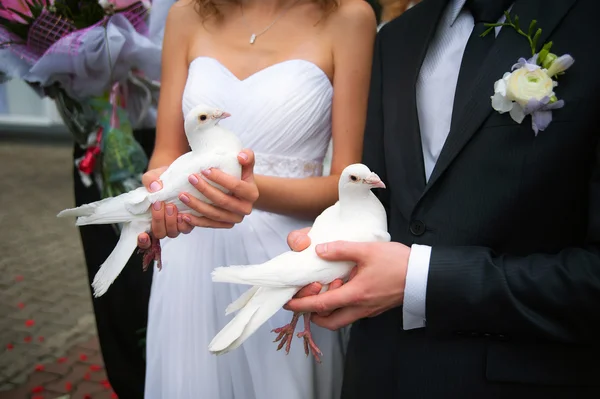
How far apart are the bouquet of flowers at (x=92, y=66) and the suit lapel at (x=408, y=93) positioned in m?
1.47

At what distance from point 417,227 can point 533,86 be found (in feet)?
1.34

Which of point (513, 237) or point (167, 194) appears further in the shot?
point (167, 194)

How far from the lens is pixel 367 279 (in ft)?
4.11

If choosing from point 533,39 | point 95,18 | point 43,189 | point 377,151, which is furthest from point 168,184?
point 43,189

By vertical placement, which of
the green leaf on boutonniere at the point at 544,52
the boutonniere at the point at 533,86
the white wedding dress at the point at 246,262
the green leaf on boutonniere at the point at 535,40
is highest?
the green leaf on boutonniere at the point at 535,40

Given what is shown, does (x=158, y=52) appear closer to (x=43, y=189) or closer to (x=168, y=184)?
(x=168, y=184)

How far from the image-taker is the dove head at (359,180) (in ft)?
4.29

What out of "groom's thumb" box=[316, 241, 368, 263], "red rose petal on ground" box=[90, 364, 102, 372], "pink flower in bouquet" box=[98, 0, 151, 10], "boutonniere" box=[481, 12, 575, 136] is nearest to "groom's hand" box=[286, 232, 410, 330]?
"groom's thumb" box=[316, 241, 368, 263]

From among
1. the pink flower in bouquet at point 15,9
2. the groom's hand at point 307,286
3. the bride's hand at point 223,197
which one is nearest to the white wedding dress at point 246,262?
the bride's hand at point 223,197

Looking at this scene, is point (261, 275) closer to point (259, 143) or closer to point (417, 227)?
point (417, 227)

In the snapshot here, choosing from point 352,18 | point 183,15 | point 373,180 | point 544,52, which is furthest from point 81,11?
point 544,52

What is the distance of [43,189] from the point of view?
8547 millimetres

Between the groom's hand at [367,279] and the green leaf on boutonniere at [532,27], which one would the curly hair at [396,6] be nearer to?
the green leaf on boutonniere at [532,27]

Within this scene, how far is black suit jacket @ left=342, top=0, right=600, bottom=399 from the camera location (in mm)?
1164
